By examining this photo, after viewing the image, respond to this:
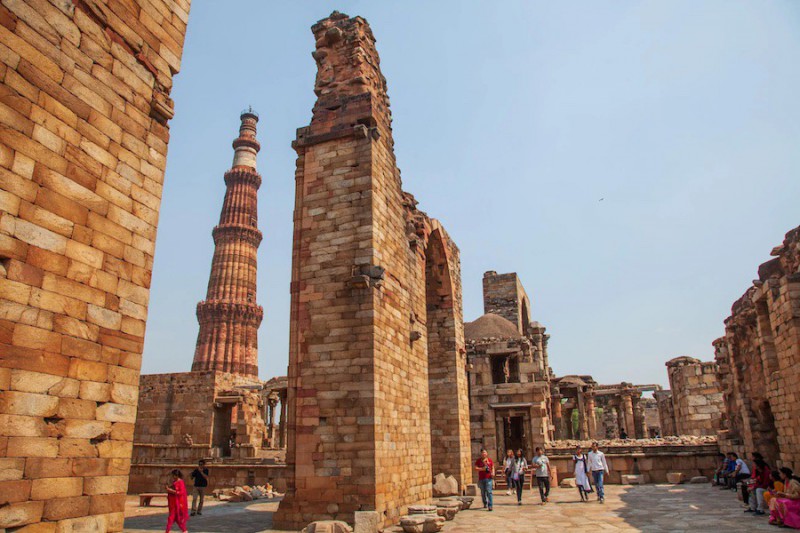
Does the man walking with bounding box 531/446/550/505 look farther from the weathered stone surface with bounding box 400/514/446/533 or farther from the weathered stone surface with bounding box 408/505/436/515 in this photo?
the weathered stone surface with bounding box 400/514/446/533

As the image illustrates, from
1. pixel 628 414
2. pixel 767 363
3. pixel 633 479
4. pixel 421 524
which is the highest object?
pixel 767 363

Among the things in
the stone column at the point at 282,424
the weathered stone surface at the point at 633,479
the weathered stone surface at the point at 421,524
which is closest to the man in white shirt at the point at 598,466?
the weathered stone surface at the point at 421,524

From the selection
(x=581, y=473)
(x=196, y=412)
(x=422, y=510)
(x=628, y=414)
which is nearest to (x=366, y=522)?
(x=422, y=510)

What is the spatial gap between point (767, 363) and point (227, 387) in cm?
1998

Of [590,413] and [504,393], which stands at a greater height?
[504,393]

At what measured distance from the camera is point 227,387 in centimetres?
2345

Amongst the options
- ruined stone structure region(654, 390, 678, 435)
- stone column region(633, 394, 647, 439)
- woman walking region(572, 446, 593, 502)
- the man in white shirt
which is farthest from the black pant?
stone column region(633, 394, 647, 439)

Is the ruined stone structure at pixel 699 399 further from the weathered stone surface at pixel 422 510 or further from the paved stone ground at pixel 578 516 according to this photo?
the weathered stone surface at pixel 422 510

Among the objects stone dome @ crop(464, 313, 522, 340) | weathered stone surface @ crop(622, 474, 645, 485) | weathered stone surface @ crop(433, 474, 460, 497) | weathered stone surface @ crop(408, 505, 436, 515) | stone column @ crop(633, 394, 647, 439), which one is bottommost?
weathered stone surface @ crop(622, 474, 645, 485)

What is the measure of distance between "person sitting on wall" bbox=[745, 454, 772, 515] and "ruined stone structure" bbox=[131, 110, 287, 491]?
1300cm

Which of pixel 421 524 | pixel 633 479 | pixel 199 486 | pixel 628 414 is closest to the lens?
pixel 421 524

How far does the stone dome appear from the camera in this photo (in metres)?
25.0

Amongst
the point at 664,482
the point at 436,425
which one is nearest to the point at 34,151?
the point at 436,425

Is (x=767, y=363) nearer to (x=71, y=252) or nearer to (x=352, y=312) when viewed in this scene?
(x=352, y=312)
